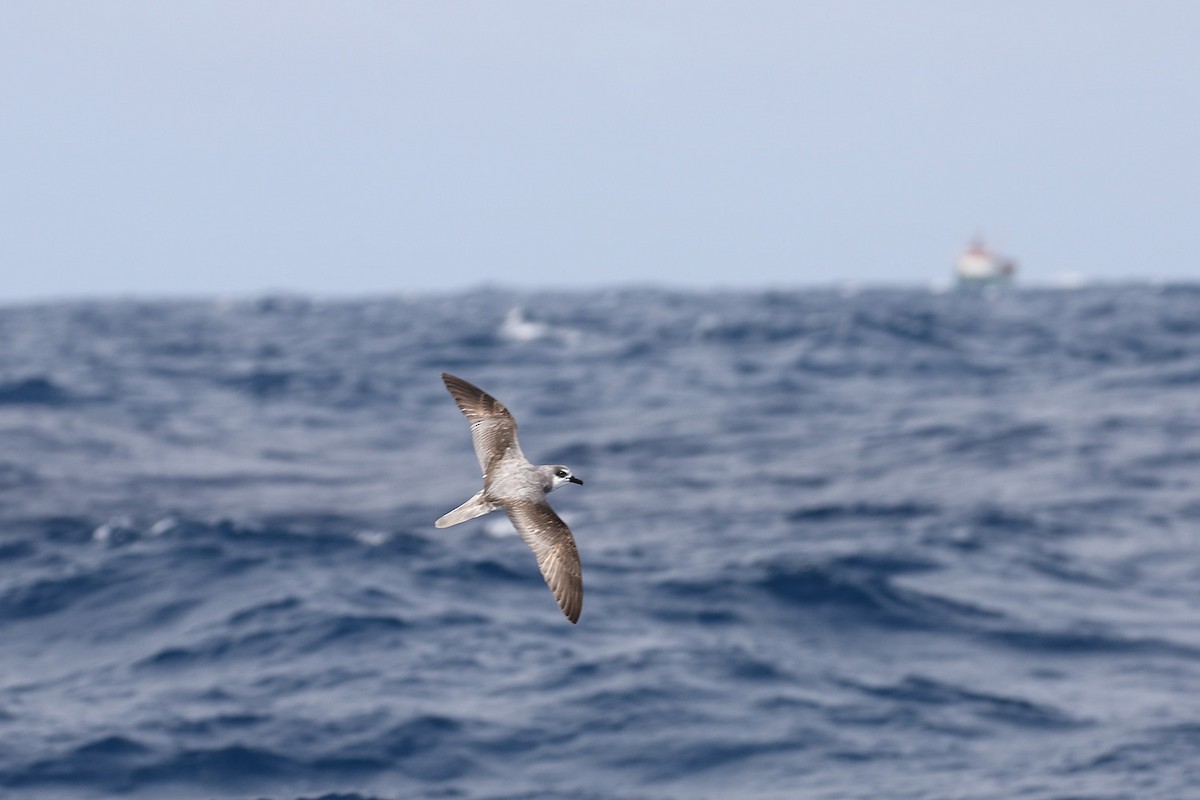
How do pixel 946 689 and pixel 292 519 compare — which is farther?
pixel 292 519

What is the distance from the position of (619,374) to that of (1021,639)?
83.1ft

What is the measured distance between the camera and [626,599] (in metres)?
18.0

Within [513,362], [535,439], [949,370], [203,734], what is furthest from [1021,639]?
[513,362]

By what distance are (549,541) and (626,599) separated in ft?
32.9

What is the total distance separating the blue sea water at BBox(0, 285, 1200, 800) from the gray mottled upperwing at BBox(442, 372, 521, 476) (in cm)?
525

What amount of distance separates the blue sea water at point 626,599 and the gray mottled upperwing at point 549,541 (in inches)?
209

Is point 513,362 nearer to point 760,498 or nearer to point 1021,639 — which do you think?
point 760,498

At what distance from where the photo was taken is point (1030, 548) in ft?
66.4

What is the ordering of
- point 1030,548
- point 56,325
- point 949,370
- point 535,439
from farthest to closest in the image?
point 56,325 → point 949,370 → point 535,439 → point 1030,548

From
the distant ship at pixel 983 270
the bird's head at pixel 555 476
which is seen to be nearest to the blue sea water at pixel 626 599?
the bird's head at pixel 555 476

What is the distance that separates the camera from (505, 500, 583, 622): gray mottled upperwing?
797 centimetres

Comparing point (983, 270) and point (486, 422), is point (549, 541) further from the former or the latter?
point (983, 270)

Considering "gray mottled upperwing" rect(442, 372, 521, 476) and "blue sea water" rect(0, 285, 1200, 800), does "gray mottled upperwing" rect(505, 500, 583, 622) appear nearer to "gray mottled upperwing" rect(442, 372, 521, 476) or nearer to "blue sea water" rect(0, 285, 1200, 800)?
"gray mottled upperwing" rect(442, 372, 521, 476)

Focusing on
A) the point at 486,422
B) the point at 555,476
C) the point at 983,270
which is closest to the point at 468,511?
the point at 555,476
